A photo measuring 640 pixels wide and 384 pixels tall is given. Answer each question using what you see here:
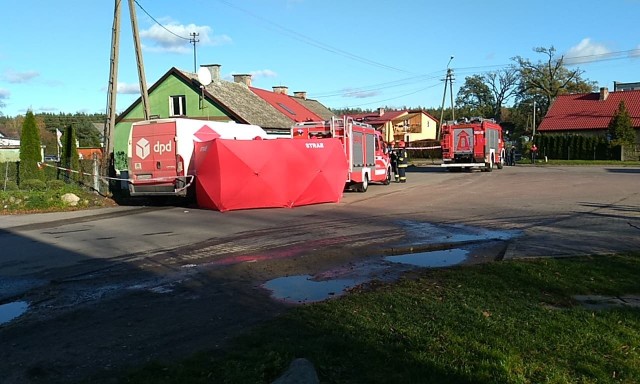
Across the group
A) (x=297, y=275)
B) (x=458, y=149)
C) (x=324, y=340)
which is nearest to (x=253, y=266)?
(x=297, y=275)

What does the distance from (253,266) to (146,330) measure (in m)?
3.07

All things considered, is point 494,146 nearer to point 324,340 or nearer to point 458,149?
point 458,149

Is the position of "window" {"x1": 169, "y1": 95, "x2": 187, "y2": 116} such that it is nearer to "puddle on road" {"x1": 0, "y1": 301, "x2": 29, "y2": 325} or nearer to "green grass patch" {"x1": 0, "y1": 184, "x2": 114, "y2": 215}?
"green grass patch" {"x1": 0, "y1": 184, "x2": 114, "y2": 215}

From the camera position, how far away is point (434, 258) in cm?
887

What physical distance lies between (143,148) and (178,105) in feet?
78.3

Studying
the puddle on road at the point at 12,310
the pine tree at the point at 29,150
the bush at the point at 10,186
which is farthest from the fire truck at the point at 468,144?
the puddle on road at the point at 12,310

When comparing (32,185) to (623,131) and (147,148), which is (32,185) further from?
(623,131)

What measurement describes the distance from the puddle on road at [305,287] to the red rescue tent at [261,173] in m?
8.46

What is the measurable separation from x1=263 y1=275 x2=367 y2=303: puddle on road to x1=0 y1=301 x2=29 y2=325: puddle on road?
9.49ft

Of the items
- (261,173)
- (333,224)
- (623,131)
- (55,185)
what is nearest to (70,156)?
(55,185)

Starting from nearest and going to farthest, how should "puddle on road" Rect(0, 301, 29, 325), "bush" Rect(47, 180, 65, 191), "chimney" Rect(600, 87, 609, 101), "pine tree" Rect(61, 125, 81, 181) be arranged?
"puddle on road" Rect(0, 301, 29, 325)
"bush" Rect(47, 180, 65, 191)
"pine tree" Rect(61, 125, 81, 181)
"chimney" Rect(600, 87, 609, 101)

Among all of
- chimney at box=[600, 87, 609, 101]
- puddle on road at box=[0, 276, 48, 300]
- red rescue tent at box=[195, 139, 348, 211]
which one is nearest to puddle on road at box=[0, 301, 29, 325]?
puddle on road at box=[0, 276, 48, 300]

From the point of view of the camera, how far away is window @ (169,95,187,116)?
132 ft

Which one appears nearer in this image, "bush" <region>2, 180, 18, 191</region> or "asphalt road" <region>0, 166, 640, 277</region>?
"asphalt road" <region>0, 166, 640, 277</region>
